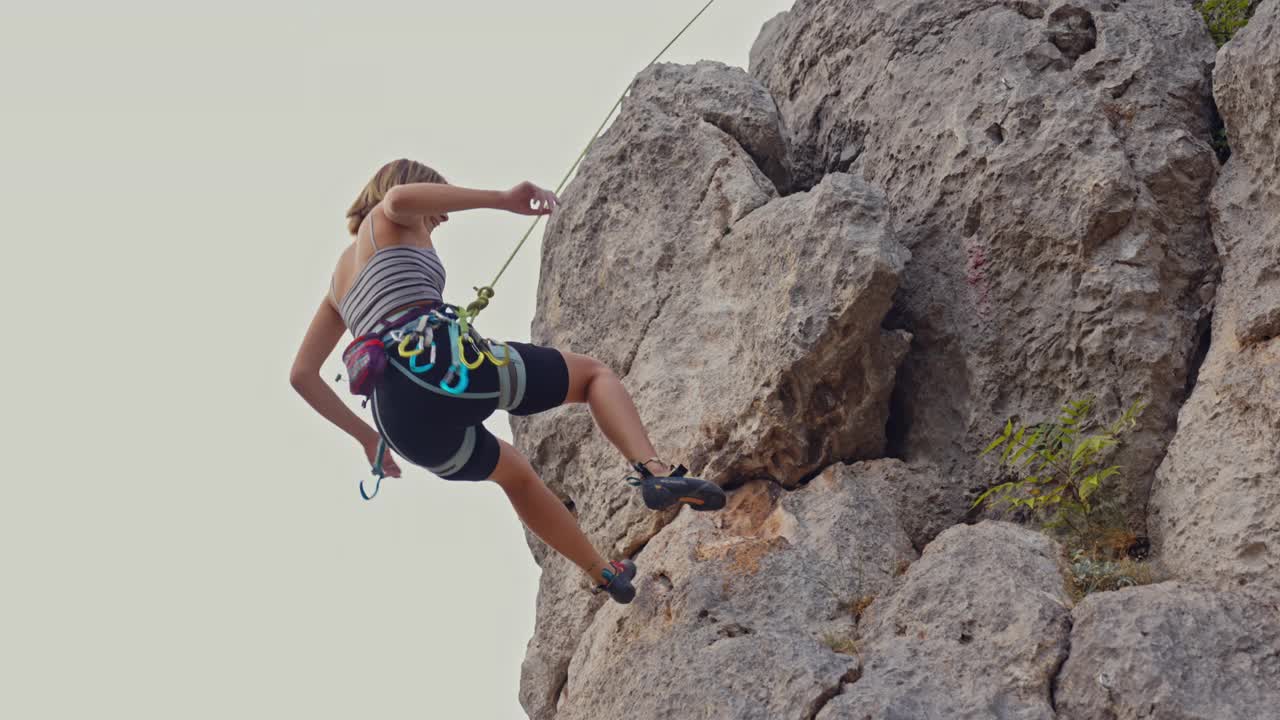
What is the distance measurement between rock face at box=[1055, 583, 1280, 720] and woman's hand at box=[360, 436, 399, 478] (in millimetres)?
3316

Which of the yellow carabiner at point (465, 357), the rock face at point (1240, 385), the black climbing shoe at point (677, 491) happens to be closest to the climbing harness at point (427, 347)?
the yellow carabiner at point (465, 357)

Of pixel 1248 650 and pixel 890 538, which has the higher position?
pixel 890 538

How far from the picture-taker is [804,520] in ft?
18.9

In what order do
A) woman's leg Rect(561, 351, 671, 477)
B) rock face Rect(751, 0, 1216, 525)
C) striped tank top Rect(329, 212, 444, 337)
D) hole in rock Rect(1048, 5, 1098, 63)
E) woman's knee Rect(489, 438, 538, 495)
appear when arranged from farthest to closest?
hole in rock Rect(1048, 5, 1098, 63) → rock face Rect(751, 0, 1216, 525) → woman's knee Rect(489, 438, 538, 495) → striped tank top Rect(329, 212, 444, 337) → woman's leg Rect(561, 351, 671, 477)

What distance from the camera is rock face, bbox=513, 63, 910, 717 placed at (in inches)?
232

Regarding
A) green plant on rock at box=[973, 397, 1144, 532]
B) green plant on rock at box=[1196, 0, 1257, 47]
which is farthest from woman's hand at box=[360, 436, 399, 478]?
green plant on rock at box=[1196, 0, 1257, 47]

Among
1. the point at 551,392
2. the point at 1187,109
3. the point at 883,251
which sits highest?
the point at 551,392

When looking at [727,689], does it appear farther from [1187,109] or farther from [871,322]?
[1187,109]

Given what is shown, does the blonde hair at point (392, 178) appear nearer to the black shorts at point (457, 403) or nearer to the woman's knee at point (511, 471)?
the black shorts at point (457, 403)

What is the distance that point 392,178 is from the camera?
561 centimetres

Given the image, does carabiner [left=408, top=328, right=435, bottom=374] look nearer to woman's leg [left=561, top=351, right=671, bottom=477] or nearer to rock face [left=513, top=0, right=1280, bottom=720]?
woman's leg [left=561, top=351, right=671, bottom=477]

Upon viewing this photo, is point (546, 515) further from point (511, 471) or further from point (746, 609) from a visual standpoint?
point (746, 609)

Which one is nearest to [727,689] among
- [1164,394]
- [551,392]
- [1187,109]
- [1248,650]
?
[551,392]

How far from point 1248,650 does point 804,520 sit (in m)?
2.04
